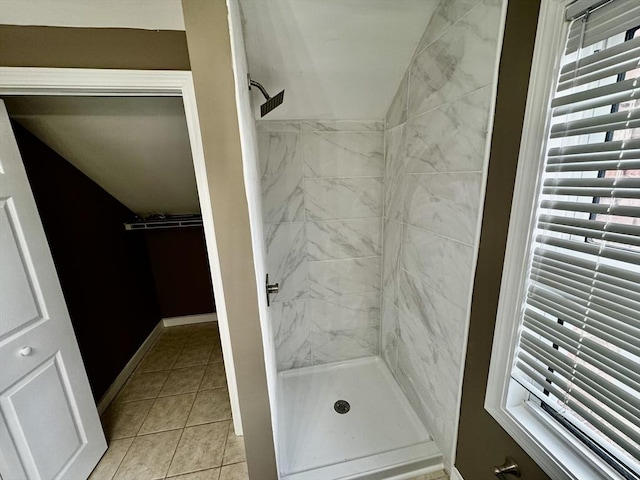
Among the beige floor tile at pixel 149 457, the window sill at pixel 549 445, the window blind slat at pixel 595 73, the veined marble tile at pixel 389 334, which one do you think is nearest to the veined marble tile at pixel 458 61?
the window blind slat at pixel 595 73

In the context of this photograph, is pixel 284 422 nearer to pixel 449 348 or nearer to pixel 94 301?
pixel 449 348

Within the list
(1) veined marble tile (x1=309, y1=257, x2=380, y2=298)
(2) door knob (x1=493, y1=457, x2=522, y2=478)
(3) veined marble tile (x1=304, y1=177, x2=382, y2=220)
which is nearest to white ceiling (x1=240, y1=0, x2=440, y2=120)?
(3) veined marble tile (x1=304, y1=177, x2=382, y2=220)

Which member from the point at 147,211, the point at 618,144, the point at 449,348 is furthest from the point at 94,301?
the point at 618,144

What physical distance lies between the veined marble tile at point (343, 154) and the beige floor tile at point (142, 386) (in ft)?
6.39

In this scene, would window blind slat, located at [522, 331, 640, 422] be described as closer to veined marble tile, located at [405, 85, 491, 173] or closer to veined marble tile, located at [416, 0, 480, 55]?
veined marble tile, located at [405, 85, 491, 173]

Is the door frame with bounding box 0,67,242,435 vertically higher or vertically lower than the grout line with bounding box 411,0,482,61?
lower

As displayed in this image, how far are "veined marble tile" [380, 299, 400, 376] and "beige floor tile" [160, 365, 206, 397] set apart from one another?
146 centimetres

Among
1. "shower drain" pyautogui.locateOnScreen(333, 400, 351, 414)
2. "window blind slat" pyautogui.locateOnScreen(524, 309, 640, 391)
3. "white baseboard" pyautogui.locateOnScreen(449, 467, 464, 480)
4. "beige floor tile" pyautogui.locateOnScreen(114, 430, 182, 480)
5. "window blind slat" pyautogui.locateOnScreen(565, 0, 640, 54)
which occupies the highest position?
"window blind slat" pyautogui.locateOnScreen(565, 0, 640, 54)

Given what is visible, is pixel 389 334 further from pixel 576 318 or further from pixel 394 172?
pixel 576 318

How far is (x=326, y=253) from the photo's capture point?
1.85 metres

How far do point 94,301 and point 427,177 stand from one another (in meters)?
2.35

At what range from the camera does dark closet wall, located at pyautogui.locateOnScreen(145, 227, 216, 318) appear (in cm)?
260

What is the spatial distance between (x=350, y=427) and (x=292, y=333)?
0.70m

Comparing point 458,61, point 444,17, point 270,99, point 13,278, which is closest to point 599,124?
point 458,61
